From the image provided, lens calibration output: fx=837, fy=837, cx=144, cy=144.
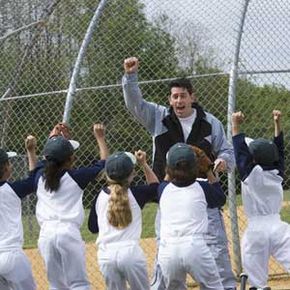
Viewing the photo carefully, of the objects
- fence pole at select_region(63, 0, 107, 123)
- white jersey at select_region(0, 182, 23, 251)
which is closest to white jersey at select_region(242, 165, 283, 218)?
white jersey at select_region(0, 182, 23, 251)

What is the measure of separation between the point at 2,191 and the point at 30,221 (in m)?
5.42

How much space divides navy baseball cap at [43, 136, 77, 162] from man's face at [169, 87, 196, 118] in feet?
2.37

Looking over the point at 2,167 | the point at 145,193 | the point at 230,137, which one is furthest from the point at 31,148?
the point at 230,137

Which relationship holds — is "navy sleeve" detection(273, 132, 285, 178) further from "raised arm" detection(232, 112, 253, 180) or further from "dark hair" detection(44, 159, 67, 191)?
"dark hair" detection(44, 159, 67, 191)

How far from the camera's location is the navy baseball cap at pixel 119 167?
5.04m

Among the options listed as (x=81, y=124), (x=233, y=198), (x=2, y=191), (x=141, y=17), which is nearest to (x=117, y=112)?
(x=81, y=124)

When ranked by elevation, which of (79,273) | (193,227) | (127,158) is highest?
(127,158)

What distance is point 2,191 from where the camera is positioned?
5.40m

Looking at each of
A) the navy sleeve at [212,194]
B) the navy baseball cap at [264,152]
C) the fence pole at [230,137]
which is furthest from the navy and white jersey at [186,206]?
the fence pole at [230,137]

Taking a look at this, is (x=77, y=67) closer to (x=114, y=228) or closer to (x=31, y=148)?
(x=31, y=148)

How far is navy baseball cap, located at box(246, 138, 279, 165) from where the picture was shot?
216 inches

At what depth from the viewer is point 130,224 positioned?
16.5ft

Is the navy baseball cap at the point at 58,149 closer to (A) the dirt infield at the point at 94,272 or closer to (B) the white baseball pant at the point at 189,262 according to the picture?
(B) the white baseball pant at the point at 189,262

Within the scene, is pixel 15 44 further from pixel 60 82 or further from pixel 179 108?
pixel 179 108
